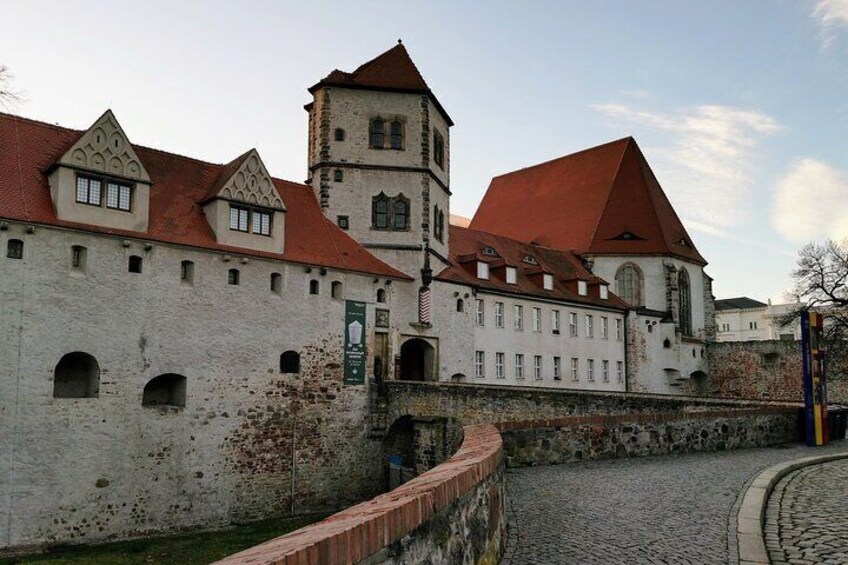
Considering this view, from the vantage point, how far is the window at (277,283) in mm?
26062

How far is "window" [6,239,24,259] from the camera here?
66.0 ft

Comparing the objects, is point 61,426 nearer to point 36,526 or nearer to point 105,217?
point 36,526

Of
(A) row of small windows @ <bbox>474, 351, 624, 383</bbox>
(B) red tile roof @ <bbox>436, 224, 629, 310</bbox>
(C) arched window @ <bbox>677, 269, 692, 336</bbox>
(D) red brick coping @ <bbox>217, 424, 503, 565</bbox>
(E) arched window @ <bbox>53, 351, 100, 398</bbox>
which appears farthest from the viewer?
(C) arched window @ <bbox>677, 269, 692, 336</bbox>

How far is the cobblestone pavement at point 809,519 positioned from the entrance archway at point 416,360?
66.4 ft

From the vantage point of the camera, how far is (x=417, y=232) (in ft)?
102

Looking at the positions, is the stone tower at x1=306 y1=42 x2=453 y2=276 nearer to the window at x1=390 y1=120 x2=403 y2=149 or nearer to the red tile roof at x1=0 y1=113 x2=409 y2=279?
the window at x1=390 y1=120 x2=403 y2=149

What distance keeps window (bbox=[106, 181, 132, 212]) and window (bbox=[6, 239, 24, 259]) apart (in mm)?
2821

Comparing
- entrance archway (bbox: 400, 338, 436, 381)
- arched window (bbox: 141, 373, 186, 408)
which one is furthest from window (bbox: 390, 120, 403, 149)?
arched window (bbox: 141, 373, 186, 408)

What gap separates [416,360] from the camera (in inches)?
1276

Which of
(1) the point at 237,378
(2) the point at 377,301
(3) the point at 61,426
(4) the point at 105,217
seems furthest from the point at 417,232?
(3) the point at 61,426

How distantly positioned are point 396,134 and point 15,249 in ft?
53.5

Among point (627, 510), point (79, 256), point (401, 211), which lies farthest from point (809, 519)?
point (401, 211)

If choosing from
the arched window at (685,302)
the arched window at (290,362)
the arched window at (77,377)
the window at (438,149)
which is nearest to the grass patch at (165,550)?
the arched window at (77,377)

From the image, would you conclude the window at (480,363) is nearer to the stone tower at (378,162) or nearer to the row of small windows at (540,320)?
the row of small windows at (540,320)
